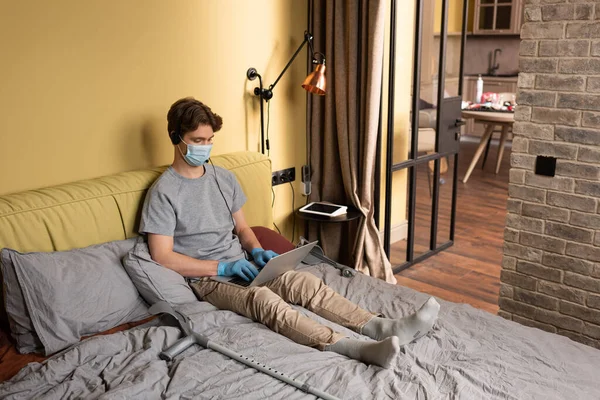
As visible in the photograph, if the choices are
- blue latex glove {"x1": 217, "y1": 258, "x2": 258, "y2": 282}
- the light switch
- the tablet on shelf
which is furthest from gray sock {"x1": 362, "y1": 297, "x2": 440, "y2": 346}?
the tablet on shelf

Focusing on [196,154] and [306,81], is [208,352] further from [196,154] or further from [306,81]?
[306,81]

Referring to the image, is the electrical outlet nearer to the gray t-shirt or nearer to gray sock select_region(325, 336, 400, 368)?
the gray t-shirt

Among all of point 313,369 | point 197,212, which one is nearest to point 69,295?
point 197,212

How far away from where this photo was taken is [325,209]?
348 centimetres

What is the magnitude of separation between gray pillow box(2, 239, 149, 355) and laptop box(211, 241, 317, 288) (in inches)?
14.9

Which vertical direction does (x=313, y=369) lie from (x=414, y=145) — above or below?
below

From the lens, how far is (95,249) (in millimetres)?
2320

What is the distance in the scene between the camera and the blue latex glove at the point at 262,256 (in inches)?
105

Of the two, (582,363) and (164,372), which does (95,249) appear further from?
(582,363)

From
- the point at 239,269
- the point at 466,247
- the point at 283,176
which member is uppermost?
the point at 283,176

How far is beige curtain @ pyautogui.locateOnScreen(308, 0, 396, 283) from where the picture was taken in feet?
10.9

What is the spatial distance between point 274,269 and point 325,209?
106cm

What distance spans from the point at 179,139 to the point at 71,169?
468 millimetres

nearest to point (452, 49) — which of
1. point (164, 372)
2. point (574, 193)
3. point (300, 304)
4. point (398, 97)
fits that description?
point (398, 97)
